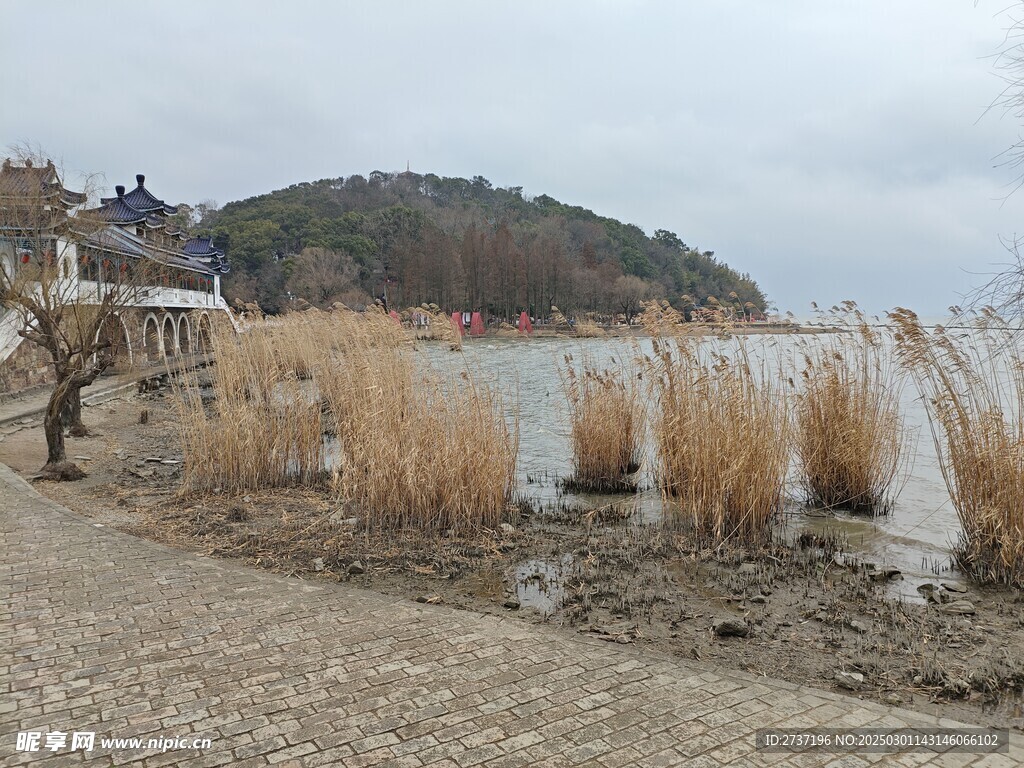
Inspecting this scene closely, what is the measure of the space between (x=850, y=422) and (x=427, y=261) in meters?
46.9

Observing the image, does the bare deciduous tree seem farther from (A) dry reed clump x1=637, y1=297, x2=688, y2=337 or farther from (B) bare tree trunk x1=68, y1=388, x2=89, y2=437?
(A) dry reed clump x1=637, y1=297, x2=688, y2=337

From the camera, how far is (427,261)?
5181cm

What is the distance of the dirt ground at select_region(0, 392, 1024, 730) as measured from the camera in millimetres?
3611

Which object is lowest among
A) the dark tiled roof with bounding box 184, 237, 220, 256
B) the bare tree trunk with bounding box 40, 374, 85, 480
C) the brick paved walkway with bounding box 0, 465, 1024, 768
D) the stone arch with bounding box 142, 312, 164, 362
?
the brick paved walkway with bounding box 0, 465, 1024, 768

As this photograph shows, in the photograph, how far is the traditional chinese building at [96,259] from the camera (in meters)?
10.4

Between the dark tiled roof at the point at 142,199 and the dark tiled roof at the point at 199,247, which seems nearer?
the dark tiled roof at the point at 142,199

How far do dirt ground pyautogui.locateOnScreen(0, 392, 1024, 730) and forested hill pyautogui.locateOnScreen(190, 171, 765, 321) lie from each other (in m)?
33.5

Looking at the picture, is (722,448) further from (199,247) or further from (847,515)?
(199,247)

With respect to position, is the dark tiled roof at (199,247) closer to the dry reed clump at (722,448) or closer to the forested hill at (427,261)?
the forested hill at (427,261)

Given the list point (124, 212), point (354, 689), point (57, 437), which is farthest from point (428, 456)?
point (124, 212)

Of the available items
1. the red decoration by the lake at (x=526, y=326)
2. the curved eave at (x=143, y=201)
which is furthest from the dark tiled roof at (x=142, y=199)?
the red decoration by the lake at (x=526, y=326)

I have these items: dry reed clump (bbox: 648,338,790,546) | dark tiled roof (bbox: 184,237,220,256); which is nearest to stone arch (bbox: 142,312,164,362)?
dark tiled roof (bbox: 184,237,220,256)

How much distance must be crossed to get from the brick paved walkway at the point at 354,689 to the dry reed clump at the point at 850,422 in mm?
4148

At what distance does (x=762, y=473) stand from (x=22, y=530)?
581cm
